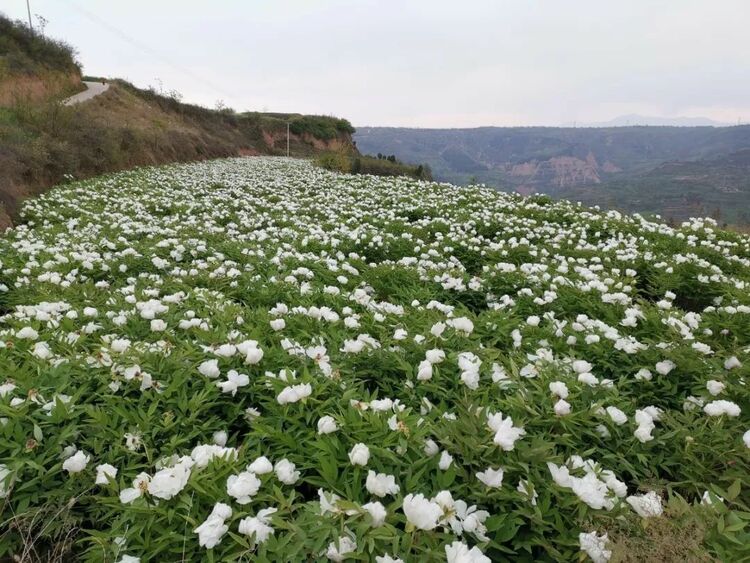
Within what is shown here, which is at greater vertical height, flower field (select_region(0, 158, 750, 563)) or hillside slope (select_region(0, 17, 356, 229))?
hillside slope (select_region(0, 17, 356, 229))

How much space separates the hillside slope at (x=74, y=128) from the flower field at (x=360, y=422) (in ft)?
25.7

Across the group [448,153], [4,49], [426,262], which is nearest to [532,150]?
[448,153]

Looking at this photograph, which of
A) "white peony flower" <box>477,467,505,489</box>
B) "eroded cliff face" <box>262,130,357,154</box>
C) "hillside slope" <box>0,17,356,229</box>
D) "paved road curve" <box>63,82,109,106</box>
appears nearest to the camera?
"white peony flower" <box>477,467,505,489</box>

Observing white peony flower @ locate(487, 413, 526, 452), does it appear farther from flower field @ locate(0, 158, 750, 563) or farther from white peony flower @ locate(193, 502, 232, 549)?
white peony flower @ locate(193, 502, 232, 549)

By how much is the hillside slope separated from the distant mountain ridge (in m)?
73.5

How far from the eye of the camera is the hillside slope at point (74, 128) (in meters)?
12.2

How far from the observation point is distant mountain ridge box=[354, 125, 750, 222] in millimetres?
120681

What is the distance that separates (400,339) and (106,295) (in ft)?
11.0

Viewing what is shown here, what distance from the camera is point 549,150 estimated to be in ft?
496

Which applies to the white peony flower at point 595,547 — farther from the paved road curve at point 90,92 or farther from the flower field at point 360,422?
the paved road curve at point 90,92

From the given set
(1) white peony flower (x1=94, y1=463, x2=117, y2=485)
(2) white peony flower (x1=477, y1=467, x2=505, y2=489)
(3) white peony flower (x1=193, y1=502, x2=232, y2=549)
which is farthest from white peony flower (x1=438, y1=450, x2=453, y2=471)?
(1) white peony flower (x1=94, y1=463, x2=117, y2=485)

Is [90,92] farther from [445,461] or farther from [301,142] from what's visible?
[445,461]

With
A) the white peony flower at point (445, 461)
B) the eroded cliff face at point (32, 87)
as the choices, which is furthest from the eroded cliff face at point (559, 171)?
the white peony flower at point (445, 461)

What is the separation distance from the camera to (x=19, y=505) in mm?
1910
